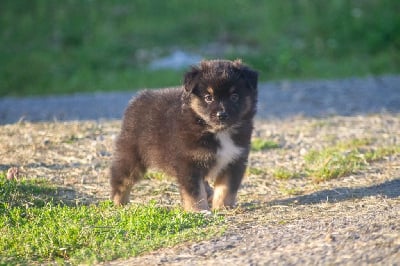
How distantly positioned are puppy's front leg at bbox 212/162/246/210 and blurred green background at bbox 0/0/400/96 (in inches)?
317

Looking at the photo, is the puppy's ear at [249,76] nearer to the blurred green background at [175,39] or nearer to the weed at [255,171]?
the weed at [255,171]

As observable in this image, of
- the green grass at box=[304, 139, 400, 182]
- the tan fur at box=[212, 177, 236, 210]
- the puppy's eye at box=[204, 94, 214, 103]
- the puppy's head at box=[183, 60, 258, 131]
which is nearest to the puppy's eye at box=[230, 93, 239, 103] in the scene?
the puppy's head at box=[183, 60, 258, 131]

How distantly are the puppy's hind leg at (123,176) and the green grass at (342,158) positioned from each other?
1786 mm

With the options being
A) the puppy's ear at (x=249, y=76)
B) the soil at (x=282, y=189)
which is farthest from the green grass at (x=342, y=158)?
the puppy's ear at (x=249, y=76)

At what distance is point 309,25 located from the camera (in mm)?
18766

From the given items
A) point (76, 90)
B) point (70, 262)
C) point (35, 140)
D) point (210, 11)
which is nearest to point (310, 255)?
point (70, 262)

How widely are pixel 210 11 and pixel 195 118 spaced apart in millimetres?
12985

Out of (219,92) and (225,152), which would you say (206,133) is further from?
(219,92)

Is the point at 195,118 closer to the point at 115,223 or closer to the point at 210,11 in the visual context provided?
the point at 115,223

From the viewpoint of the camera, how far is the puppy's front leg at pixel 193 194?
23.3 ft

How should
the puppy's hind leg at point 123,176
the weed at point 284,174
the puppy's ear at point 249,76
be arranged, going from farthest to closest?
the weed at point 284,174
the puppy's hind leg at point 123,176
the puppy's ear at point 249,76

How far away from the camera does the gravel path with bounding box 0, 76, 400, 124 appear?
12.5 m

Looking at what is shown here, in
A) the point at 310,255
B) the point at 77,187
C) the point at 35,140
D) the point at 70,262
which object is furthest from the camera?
the point at 35,140

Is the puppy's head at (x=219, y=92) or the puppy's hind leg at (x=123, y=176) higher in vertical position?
the puppy's head at (x=219, y=92)
